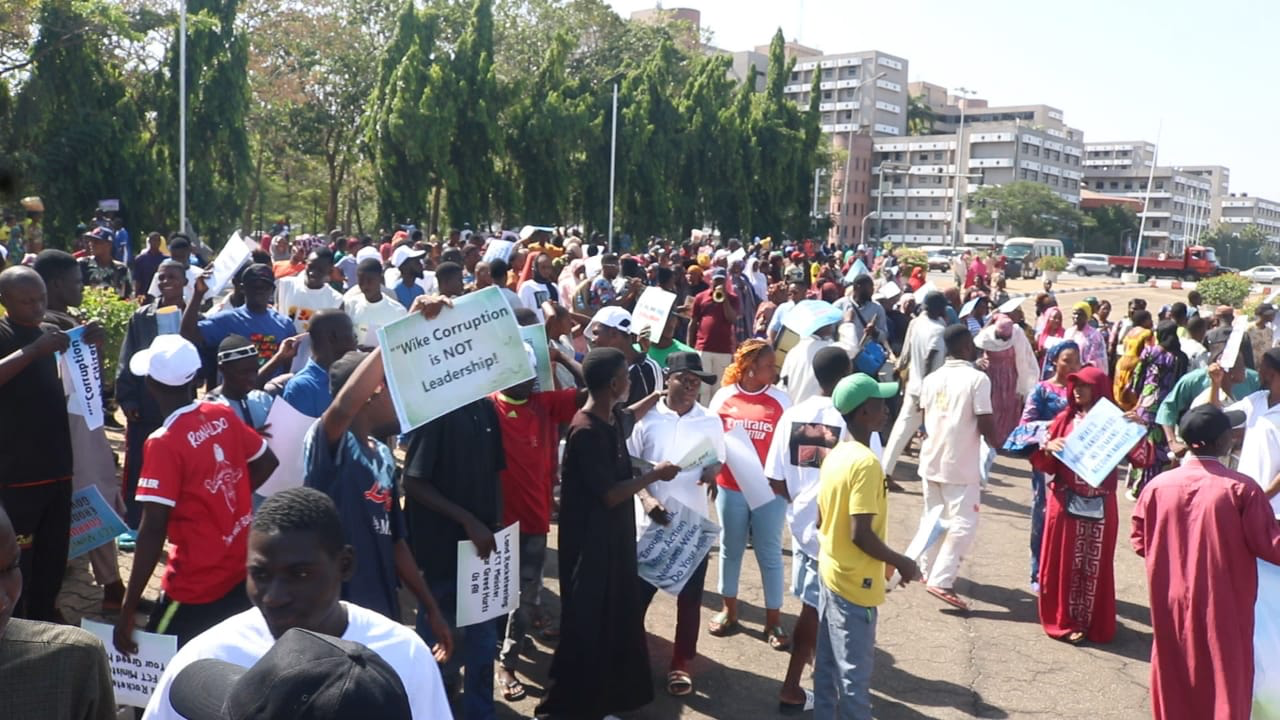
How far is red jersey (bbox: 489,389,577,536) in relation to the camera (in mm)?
5277

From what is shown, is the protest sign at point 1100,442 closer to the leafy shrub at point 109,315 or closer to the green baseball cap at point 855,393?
the green baseball cap at point 855,393

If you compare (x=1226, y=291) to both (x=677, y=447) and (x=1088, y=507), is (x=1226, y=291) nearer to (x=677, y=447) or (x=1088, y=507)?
(x=1088, y=507)

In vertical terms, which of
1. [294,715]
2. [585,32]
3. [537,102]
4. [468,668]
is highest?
[585,32]

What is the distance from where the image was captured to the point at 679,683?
214 inches

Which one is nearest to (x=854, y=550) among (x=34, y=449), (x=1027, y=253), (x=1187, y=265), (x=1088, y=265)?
(x=34, y=449)

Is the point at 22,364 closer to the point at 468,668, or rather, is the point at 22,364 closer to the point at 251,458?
the point at 251,458

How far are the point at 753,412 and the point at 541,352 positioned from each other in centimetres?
138

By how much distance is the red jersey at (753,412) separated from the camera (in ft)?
20.2

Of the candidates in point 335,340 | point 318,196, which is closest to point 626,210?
point 318,196

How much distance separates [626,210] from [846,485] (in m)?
34.5

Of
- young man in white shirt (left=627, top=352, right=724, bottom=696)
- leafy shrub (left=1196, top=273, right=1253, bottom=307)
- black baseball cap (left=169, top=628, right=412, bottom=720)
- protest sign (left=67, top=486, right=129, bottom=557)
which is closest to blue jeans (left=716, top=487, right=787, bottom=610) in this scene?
young man in white shirt (left=627, top=352, right=724, bottom=696)

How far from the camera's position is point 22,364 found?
4.33m

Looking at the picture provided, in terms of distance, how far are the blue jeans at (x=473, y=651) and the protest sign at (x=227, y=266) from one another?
345 cm

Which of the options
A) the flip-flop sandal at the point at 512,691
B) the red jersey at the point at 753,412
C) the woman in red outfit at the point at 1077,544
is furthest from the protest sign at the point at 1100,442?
the flip-flop sandal at the point at 512,691
